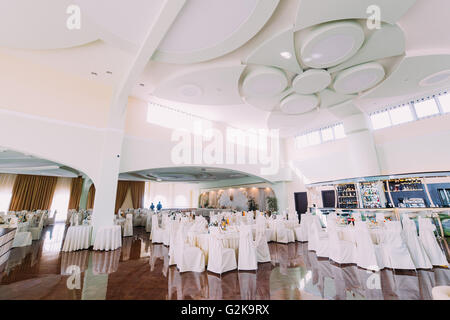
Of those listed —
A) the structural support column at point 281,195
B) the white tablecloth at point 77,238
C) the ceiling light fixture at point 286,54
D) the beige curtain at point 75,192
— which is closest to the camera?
the ceiling light fixture at point 286,54

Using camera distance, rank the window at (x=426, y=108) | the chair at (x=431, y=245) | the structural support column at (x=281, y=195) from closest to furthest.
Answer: the chair at (x=431, y=245)
the window at (x=426, y=108)
the structural support column at (x=281, y=195)

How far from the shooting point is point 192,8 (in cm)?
386

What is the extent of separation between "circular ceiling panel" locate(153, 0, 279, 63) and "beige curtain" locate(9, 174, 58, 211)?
14.9m

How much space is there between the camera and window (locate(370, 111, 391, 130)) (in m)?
10.2

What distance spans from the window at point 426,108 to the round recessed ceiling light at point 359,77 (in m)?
5.27

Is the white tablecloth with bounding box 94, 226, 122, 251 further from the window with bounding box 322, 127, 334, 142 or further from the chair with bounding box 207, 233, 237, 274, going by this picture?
the window with bounding box 322, 127, 334, 142

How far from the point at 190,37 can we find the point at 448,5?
5814mm

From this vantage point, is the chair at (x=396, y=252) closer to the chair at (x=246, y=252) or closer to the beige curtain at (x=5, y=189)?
the chair at (x=246, y=252)

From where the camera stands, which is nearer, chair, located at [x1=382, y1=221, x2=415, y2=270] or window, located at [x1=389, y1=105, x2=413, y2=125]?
chair, located at [x1=382, y1=221, x2=415, y2=270]

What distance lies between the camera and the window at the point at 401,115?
9.55 metres

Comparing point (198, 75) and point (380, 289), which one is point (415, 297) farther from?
point (198, 75)

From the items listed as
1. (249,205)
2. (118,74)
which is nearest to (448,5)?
(118,74)

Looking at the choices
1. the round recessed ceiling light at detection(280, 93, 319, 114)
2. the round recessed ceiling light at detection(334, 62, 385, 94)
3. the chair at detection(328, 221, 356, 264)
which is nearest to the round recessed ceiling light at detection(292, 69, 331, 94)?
Result: the round recessed ceiling light at detection(280, 93, 319, 114)

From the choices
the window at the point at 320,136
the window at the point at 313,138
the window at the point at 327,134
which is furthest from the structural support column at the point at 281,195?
the window at the point at 327,134
